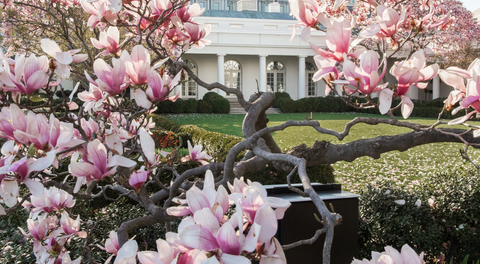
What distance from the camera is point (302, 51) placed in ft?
79.9

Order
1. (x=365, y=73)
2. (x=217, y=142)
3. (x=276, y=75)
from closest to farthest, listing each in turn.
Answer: (x=365, y=73)
(x=217, y=142)
(x=276, y=75)

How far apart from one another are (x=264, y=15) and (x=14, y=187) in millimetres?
31352

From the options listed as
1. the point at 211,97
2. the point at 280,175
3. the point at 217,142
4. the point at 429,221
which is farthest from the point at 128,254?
the point at 211,97

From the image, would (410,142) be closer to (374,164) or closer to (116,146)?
(116,146)

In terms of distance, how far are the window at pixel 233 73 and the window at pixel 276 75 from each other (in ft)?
6.42

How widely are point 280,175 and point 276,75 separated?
21.9 meters

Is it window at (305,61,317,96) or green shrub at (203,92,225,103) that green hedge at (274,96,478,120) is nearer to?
green shrub at (203,92,225,103)

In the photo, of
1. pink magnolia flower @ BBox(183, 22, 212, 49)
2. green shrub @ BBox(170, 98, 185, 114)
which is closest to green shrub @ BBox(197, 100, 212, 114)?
green shrub @ BBox(170, 98, 185, 114)

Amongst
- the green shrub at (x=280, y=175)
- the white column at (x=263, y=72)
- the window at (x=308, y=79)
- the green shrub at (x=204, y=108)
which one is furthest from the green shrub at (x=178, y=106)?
the green shrub at (x=280, y=175)

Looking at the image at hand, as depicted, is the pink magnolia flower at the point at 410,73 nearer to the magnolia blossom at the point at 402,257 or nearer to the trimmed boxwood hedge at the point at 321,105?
the magnolia blossom at the point at 402,257

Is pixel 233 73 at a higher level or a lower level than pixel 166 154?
higher

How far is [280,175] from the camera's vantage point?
5.05m

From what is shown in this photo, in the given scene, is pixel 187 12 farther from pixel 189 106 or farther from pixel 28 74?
pixel 189 106

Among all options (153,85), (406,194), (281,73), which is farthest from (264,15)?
(153,85)
